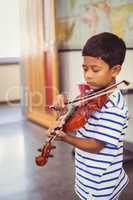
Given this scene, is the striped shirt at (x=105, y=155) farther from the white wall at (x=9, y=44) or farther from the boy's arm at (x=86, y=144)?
the white wall at (x=9, y=44)

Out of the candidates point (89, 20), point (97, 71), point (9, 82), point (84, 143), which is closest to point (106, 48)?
point (97, 71)

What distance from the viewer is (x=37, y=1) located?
482cm

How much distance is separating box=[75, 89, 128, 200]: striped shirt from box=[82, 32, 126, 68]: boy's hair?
0.13 m

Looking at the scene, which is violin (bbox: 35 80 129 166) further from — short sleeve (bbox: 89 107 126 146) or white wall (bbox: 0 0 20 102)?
white wall (bbox: 0 0 20 102)

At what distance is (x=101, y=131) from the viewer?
1.24m

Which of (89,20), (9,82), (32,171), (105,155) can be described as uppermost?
(89,20)

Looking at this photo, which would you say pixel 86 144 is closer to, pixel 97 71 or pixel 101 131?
pixel 101 131

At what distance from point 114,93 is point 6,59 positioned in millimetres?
5787

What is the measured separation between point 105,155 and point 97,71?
30 centimetres

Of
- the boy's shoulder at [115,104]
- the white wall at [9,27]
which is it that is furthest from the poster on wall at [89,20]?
the white wall at [9,27]

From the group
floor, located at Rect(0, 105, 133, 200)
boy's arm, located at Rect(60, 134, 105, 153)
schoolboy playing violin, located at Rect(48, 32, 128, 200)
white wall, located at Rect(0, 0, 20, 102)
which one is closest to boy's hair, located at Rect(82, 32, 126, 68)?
schoolboy playing violin, located at Rect(48, 32, 128, 200)

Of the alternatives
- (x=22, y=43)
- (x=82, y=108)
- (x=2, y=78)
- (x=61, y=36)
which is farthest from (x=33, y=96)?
(x=82, y=108)

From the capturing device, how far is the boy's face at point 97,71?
1.21 m

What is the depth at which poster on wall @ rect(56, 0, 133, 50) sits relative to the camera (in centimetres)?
338
